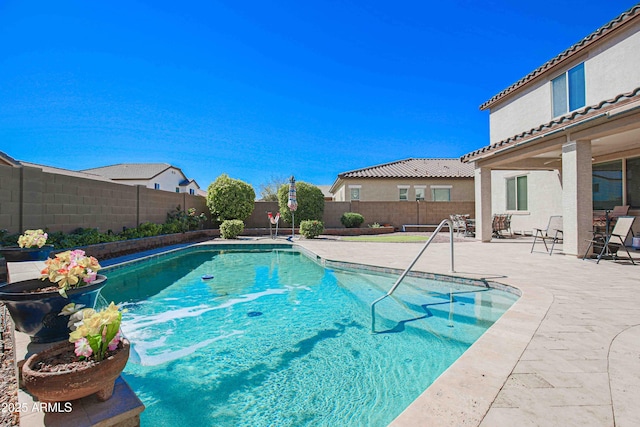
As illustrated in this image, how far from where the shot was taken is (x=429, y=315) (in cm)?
474

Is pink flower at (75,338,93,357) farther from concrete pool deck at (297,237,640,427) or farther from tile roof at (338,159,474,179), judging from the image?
tile roof at (338,159,474,179)

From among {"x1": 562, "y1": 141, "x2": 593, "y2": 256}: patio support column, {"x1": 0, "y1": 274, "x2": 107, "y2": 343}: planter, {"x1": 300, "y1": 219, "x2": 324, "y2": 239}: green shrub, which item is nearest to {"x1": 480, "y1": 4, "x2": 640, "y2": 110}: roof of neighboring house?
{"x1": 562, "y1": 141, "x2": 593, "y2": 256}: patio support column

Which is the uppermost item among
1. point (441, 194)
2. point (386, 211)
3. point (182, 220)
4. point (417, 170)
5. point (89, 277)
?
point (417, 170)

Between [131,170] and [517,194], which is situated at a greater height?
[131,170]

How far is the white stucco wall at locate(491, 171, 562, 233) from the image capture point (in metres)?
11.7

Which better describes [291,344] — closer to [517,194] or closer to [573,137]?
[573,137]

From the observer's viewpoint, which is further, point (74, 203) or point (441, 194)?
point (441, 194)

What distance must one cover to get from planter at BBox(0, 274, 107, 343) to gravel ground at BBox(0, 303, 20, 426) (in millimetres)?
354

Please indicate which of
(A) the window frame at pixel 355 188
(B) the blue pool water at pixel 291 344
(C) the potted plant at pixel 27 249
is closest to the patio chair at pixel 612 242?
(B) the blue pool water at pixel 291 344

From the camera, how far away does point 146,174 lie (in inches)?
1416

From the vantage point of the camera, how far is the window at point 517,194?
13.5 m

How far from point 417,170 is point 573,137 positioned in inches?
636

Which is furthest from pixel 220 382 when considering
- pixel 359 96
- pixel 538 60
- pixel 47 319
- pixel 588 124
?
pixel 359 96

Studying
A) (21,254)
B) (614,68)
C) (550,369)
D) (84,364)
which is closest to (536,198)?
(614,68)
